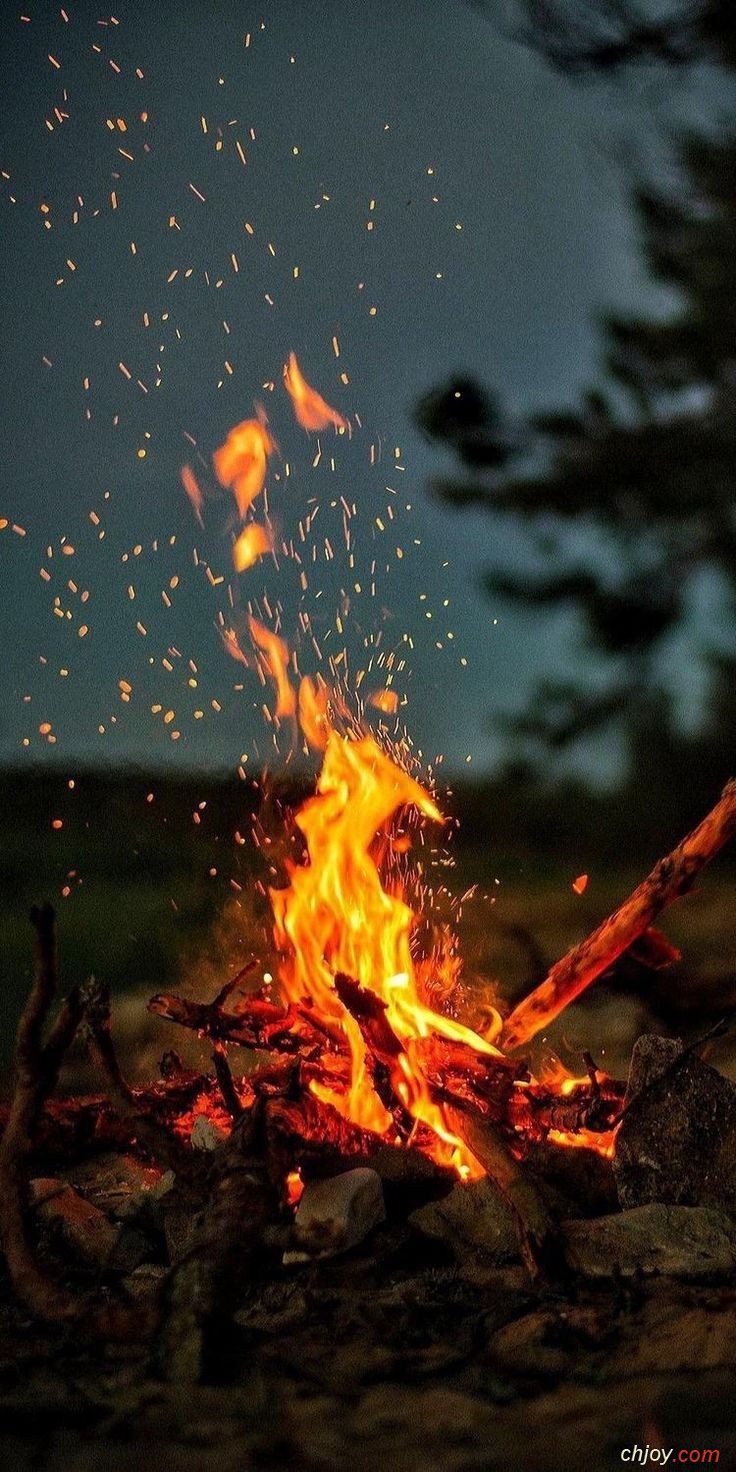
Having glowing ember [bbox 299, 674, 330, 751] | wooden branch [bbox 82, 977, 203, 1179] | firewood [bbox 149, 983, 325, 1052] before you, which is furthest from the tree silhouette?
wooden branch [bbox 82, 977, 203, 1179]

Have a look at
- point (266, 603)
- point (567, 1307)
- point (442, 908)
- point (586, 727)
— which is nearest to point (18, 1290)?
point (567, 1307)

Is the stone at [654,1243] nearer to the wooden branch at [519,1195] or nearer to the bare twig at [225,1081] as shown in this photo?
the wooden branch at [519,1195]

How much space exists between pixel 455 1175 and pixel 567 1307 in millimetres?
863

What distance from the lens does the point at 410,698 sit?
7684 mm

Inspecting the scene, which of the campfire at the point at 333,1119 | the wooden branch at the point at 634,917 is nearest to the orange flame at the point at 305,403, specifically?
the campfire at the point at 333,1119

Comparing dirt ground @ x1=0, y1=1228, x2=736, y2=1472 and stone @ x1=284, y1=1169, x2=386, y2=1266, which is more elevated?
stone @ x1=284, y1=1169, x2=386, y2=1266

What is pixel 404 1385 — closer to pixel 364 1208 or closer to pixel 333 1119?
pixel 364 1208

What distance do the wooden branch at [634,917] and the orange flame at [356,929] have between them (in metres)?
0.66

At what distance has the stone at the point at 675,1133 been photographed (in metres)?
4.11

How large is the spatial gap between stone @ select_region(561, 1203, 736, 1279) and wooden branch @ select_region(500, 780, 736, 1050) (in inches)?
57.5

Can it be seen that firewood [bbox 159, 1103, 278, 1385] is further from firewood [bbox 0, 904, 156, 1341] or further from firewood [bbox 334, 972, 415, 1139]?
firewood [bbox 334, 972, 415, 1139]

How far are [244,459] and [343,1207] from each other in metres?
4.05

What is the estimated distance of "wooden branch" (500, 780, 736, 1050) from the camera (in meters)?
5.21

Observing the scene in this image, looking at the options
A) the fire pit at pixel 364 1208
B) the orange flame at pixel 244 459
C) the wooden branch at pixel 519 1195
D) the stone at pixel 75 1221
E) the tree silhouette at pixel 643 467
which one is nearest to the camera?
the fire pit at pixel 364 1208
